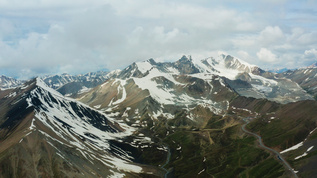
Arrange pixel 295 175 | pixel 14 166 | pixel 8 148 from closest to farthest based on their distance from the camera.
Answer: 1. pixel 295 175
2. pixel 14 166
3. pixel 8 148

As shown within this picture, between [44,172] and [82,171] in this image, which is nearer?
[44,172]

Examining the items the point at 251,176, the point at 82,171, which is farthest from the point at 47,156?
the point at 251,176

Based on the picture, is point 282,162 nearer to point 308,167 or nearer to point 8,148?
point 308,167

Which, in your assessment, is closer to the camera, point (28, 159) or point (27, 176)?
A: point (27, 176)

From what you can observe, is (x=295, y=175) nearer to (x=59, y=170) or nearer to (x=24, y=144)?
(x=59, y=170)

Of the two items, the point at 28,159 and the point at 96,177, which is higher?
the point at 28,159

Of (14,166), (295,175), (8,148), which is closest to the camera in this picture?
(295,175)

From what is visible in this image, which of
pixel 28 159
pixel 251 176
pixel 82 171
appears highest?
pixel 28 159

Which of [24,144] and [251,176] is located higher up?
A: [24,144]

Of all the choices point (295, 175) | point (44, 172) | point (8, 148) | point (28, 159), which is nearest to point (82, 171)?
point (44, 172)
